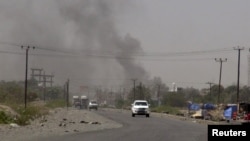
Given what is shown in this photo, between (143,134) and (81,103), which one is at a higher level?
(143,134)

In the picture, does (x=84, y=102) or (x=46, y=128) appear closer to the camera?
(x=46, y=128)

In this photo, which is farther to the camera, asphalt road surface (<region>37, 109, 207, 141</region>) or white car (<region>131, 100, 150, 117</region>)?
white car (<region>131, 100, 150, 117</region>)

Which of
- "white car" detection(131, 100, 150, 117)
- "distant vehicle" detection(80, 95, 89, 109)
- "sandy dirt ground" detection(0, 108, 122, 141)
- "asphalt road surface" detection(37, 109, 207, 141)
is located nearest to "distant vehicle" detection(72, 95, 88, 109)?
"distant vehicle" detection(80, 95, 89, 109)

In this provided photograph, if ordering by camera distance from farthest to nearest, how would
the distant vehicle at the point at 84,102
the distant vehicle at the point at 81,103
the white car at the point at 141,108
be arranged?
the distant vehicle at the point at 84,102, the distant vehicle at the point at 81,103, the white car at the point at 141,108

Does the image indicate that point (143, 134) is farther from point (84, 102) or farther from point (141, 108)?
point (84, 102)

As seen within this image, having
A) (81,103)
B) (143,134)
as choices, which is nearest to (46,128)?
(143,134)

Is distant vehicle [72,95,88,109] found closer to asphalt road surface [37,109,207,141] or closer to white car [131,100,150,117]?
white car [131,100,150,117]

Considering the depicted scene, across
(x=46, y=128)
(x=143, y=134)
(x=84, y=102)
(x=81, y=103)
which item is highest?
(x=143, y=134)

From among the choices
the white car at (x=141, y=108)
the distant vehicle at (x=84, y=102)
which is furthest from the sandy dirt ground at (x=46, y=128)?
the distant vehicle at (x=84, y=102)

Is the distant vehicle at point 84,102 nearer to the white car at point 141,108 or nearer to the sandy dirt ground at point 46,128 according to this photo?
the white car at point 141,108

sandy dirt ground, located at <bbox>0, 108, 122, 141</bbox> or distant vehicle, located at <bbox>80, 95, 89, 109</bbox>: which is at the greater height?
sandy dirt ground, located at <bbox>0, 108, 122, 141</bbox>

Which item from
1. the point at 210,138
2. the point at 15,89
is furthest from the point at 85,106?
the point at 210,138

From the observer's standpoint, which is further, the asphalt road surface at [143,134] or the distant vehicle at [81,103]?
the distant vehicle at [81,103]

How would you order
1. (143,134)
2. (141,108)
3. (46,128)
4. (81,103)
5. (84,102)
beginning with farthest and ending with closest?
1. (84,102)
2. (81,103)
3. (141,108)
4. (46,128)
5. (143,134)
